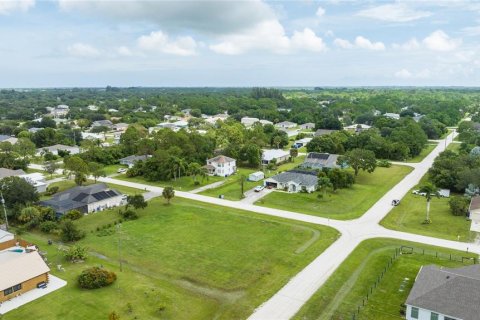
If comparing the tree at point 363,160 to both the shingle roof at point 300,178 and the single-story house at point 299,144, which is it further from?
the single-story house at point 299,144

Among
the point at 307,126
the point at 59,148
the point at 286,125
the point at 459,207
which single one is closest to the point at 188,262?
the point at 459,207

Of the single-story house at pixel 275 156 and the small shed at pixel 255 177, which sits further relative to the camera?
the single-story house at pixel 275 156

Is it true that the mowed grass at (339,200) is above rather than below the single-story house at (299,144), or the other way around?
below

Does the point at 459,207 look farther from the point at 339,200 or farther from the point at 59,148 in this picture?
the point at 59,148

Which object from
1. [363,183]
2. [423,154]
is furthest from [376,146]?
[363,183]

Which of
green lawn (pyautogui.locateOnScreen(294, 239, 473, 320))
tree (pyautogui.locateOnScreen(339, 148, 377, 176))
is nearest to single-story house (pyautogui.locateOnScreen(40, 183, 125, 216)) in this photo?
green lawn (pyautogui.locateOnScreen(294, 239, 473, 320))

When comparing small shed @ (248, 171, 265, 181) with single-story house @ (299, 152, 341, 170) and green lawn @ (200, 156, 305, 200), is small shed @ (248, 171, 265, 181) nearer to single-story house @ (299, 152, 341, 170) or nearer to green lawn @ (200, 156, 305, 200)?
green lawn @ (200, 156, 305, 200)

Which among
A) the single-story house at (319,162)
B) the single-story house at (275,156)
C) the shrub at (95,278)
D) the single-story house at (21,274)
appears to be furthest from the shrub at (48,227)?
the single-story house at (319,162)
